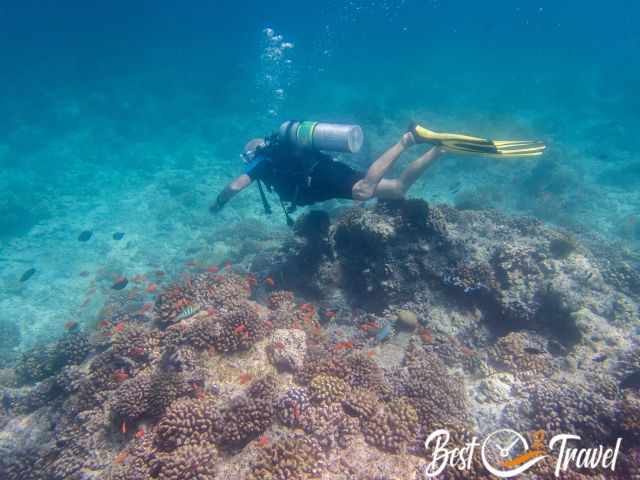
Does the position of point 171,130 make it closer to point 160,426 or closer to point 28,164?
point 28,164

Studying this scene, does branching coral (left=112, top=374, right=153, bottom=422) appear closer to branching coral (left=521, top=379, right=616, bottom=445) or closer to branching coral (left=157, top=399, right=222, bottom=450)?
branching coral (left=157, top=399, right=222, bottom=450)

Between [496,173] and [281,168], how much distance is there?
20305 millimetres

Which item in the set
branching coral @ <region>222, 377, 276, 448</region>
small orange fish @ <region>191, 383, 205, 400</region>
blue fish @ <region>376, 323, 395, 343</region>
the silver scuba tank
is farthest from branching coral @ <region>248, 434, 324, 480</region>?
the silver scuba tank

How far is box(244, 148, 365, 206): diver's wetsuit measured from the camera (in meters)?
6.87

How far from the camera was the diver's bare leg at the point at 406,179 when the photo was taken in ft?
25.6

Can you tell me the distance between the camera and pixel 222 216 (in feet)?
66.4

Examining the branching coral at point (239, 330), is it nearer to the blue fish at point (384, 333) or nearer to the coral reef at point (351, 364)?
the coral reef at point (351, 364)

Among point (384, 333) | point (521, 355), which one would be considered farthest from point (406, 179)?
point (521, 355)

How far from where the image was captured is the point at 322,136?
22.4ft

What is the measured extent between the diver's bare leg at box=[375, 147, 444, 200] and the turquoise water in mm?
8016

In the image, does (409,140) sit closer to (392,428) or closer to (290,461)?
(392,428)

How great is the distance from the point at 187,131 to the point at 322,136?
3745 centimetres

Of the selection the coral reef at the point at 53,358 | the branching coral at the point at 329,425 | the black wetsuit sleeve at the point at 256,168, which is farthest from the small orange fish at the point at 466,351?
the coral reef at the point at 53,358

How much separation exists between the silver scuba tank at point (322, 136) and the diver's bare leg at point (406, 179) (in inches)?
54.7
